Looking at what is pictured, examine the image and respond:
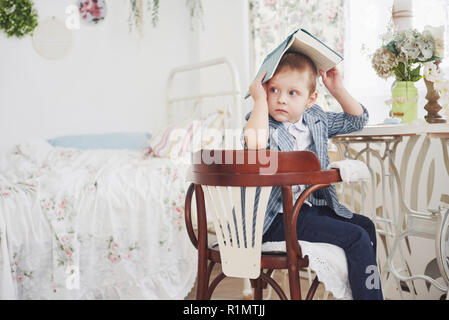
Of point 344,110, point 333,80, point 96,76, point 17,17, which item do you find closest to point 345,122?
point 344,110

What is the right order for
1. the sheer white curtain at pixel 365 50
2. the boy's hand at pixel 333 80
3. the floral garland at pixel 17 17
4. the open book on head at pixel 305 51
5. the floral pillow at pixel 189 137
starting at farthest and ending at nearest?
1. the floral garland at pixel 17 17
2. the floral pillow at pixel 189 137
3. the sheer white curtain at pixel 365 50
4. the boy's hand at pixel 333 80
5. the open book on head at pixel 305 51

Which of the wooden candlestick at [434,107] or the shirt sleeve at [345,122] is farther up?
the wooden candlestick at [434,107]

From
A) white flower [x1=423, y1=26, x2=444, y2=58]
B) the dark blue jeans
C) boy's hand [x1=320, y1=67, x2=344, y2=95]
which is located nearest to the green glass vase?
white flower [x1=423, y1=26, x2=444, y2=58]

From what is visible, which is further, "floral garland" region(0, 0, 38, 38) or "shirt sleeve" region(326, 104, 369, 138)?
"floral garland" region(0, 0, 38, 38)

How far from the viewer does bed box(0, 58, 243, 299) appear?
1879mm

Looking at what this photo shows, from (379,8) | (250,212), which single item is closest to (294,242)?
(250,212)

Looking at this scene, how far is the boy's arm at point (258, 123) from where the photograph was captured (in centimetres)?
111

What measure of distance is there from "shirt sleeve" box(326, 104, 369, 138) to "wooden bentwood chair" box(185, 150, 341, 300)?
1.07 ft

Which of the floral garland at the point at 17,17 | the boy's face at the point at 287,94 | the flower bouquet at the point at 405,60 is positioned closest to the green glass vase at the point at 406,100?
the flower bouquet at the point at 405,60

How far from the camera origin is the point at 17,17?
2990 mm

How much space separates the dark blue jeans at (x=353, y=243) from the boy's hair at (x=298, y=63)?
37 centimetres

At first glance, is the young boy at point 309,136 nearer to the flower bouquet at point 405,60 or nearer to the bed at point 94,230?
the flower bouquet at point 405,60

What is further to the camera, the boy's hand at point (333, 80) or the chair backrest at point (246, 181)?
the boy's hand at point (333, 80)

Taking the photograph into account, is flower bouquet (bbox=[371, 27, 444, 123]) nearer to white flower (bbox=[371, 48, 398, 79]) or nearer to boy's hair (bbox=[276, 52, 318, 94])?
white flower (bbox=[371, 48, 398, 79])
